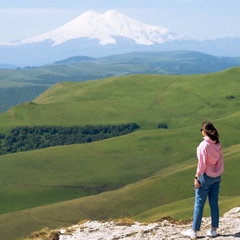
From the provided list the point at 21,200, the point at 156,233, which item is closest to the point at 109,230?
the point at 156,233

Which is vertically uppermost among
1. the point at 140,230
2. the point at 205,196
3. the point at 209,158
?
the point at 209,158

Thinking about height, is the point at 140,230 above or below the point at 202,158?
below

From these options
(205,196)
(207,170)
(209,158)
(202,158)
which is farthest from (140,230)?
(209,158)

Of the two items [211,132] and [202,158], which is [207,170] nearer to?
[202,158]

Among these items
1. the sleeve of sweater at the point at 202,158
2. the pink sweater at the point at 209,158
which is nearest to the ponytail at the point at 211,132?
the pink sweater at the point at 209,158

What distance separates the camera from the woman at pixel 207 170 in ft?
69.8

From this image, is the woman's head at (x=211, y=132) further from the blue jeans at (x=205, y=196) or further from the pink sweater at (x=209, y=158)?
the blue jeans at (x=205, y=196)

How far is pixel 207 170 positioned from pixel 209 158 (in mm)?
517

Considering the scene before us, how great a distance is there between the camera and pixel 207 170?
21406 millimetres

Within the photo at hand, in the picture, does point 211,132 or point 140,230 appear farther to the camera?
point 140,230

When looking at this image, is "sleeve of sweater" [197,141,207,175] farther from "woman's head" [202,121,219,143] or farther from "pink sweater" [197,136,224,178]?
"woman's head" [202,121,219,143]

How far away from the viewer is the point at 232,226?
23.9m

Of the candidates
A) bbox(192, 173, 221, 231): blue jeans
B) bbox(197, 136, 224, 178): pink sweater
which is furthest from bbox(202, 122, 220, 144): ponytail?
bbox(192, 173, 221, 231): blue jeans

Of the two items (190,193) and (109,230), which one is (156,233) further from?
(190,193)
